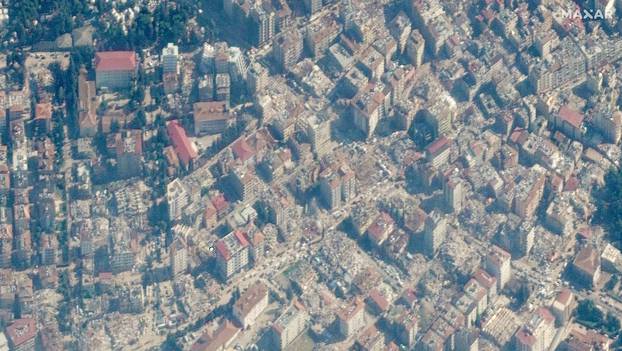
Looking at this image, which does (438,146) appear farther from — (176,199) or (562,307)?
(176,199)

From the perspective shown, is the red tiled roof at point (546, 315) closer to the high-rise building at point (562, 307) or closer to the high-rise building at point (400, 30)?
the high-rise building at point (562, 307)

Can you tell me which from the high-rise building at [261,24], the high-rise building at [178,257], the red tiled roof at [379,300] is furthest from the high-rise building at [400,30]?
the high-rise building at [178,257]

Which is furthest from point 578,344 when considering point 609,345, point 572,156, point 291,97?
point 291,97

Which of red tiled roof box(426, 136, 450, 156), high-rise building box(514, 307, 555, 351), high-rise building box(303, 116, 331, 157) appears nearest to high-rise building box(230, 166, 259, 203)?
high-rise building box(303, 116, 331, 157)

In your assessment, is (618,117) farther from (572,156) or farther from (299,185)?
(299,185)

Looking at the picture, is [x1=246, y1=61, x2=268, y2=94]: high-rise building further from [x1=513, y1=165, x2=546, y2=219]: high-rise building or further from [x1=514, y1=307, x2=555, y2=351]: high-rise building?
[x1=514, y1=307, x2=555, y2=351]: high-rise building

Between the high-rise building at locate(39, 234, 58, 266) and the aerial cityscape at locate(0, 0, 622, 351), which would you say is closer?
the aerial cityscape at locate(0, 0, 622, 351)
